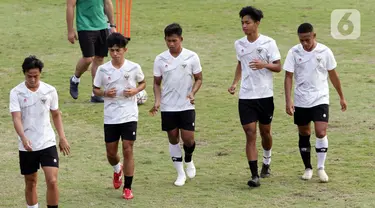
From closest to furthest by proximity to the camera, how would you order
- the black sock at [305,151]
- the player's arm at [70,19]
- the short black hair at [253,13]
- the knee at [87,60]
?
1. the short black hair at [253,13]
2. the black sock at [305,151]
3. the player's arm at [70,19]
4. the knee at [87,60]

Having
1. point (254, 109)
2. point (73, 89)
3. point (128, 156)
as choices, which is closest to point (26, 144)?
point (128, 156)

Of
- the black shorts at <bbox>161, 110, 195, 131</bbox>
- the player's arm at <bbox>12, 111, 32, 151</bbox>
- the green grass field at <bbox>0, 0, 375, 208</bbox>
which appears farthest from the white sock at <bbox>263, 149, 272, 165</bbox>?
the player's arm at <bbox>12, 111, 32, 151</bbox>

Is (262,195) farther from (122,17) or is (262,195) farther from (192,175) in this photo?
(122,17)

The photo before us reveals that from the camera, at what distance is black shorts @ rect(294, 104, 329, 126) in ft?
36.6

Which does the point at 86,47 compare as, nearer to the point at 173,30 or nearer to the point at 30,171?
the point at 173,30

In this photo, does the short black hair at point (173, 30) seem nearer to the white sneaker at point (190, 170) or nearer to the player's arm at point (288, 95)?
the player's arm at point (288, 95)

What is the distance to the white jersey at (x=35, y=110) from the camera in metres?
9.57

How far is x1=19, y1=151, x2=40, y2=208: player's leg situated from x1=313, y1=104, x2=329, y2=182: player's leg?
343 cm

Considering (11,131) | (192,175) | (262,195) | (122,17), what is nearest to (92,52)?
(11,131)

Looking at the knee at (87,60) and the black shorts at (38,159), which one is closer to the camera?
the black shorts at (38,159)

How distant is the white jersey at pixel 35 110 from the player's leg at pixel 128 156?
1159mm

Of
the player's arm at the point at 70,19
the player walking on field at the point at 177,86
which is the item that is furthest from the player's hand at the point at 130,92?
the player's arm at the point at 70,19

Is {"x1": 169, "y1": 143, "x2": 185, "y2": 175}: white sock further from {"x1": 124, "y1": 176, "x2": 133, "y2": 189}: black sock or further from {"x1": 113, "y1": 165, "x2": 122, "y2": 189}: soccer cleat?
{"x1": 124, "y1": 176, "x2": 133, "y2": 189}: black sock

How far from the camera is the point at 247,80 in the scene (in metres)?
11.2
